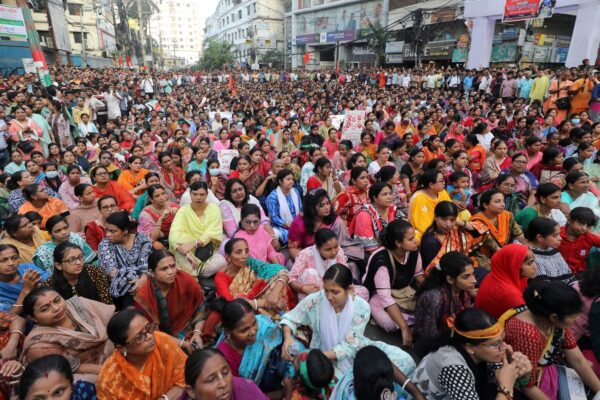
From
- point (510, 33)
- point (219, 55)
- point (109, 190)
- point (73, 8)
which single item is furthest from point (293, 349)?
point (219, 55)

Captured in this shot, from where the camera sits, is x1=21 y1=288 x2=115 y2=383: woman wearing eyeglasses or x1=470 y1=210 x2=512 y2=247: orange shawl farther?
x1=470 y1=210 x2=512 y2=247: orange shawl

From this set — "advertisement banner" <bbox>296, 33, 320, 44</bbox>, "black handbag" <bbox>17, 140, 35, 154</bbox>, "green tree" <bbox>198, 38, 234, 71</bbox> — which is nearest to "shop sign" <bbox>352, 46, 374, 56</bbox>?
"advertisement banner" <bbox>296, 33, 320, 44</bbox>

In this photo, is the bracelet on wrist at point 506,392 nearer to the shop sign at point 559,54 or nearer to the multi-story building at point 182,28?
the shop sign at point 559,54

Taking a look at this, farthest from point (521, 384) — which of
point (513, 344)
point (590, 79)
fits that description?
point (590, 79)

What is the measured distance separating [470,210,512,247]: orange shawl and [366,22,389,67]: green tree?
87.7 ft

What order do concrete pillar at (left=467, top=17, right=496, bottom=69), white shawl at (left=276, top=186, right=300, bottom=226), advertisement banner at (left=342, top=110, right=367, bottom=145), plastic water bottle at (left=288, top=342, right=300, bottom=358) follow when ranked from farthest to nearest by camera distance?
concrete pillar at (left=467, top=17, right=496, bottom=69) < advertisement banner at (left=342, top=110, right=367, bottom=145) < white shawl at (left=276, top=186, right=300, bottom=226) < plastic water bottle at (left=288, top=342, right=300, bottom=358)

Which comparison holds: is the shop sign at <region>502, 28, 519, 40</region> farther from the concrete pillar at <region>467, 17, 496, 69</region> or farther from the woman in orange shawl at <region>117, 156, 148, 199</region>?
the woman in orange shawl at <region>117, 156, 148, 199</region>

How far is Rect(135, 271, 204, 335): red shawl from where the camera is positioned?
2721 millimetres

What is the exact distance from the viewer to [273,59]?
1689 inches

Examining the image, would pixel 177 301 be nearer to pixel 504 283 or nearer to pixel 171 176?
pixel 504 283

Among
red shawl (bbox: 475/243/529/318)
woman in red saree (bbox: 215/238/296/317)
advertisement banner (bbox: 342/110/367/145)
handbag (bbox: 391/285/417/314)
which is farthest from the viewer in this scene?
advertisement banner (bbox: 342/110/367/145)

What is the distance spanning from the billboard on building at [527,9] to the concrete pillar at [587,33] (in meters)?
0.94

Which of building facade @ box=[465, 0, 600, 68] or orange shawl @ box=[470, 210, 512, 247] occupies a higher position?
building facade @ box=[465, 0, 600, 68]

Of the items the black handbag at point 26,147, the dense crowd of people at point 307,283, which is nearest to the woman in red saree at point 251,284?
the dense crowd of people at point 307,283
